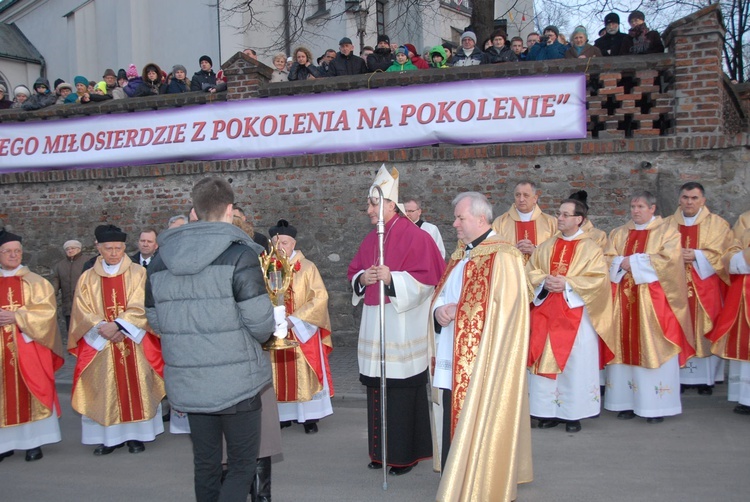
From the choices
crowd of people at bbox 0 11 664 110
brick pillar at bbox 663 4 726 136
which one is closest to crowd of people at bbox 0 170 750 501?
brick pillar at bbox 663 4 726 136

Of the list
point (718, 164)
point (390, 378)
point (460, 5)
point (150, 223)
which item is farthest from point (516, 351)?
point (460, 5)

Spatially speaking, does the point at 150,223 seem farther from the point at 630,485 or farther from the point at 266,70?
the point at 630,485

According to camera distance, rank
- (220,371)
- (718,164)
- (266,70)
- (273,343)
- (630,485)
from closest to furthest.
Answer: (220,371), (273,343), (630,485), (718,164), (266,70)

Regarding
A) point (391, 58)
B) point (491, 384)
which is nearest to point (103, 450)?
point (491, 384)

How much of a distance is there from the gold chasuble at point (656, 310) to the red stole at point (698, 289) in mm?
593

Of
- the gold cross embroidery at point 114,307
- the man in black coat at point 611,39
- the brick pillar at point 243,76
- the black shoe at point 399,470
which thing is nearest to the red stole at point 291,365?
the gold cross embroidery at point 114,307

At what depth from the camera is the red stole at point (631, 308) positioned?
6.59m

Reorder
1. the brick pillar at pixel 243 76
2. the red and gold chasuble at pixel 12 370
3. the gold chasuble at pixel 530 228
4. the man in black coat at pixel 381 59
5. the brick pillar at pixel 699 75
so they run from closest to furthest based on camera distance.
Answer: the red and gold chasuble at pixel 12 370, the gold chasuble at pixel 530 228, the brick pillar at pixel 699 75, the brick pillar at pixel 243 76, the man in black coat at pixel 381 59

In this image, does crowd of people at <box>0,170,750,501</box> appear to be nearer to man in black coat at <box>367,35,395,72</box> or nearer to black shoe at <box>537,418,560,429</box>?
black shoe at <box>537,418,560,429</box>

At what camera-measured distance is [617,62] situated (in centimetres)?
877

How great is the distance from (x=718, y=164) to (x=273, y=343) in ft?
21.1

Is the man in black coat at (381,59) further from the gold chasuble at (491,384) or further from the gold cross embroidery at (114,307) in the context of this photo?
the gold chasuble at (491,384)

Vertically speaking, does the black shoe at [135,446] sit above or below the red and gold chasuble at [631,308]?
below

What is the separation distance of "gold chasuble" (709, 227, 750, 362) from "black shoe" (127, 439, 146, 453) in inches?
199
